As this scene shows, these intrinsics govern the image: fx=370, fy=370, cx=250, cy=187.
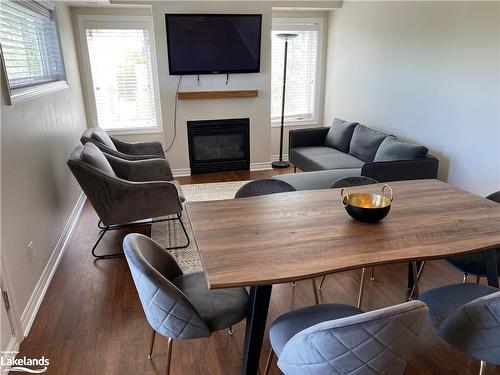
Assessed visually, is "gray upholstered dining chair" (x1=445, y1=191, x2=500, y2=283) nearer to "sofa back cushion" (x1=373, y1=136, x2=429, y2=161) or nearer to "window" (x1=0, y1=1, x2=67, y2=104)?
"sofa back cushion" (x1=373, y1=136, x2=429, y2=161)

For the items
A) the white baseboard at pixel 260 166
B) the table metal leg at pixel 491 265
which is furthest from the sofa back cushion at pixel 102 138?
the table metal leg at pixel 491 265

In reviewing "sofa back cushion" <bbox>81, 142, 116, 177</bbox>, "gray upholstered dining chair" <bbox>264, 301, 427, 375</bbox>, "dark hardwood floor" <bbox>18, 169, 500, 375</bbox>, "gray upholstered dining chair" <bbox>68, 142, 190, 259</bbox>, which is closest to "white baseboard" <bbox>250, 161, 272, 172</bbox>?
"gray upholstered dining chair" <bbox>68, 142, 190, 259</bbox>

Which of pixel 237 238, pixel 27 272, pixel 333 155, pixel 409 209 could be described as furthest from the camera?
pixel 333 155

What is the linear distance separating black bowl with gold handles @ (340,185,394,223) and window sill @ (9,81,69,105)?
A: 6.89 ft

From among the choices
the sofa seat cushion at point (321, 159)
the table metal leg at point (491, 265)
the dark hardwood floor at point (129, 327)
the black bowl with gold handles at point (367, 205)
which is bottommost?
the dark hardwood floor at point (129, 327)

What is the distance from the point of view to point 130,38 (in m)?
4.87

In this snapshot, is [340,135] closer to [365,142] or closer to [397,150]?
[365,142]

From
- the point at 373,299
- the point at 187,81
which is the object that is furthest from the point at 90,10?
the point at 373,299

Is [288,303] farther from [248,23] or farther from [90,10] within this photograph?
[90,10]

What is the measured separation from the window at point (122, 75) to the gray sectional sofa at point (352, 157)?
83.3 inches

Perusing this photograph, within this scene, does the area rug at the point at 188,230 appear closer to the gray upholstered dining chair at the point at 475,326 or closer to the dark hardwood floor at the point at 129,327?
the dark hardwood floor at the point at 129,327

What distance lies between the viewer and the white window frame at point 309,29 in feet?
17.3

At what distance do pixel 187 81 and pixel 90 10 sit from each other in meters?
1.46

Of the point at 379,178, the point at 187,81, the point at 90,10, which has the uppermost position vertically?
the point at 90,10
